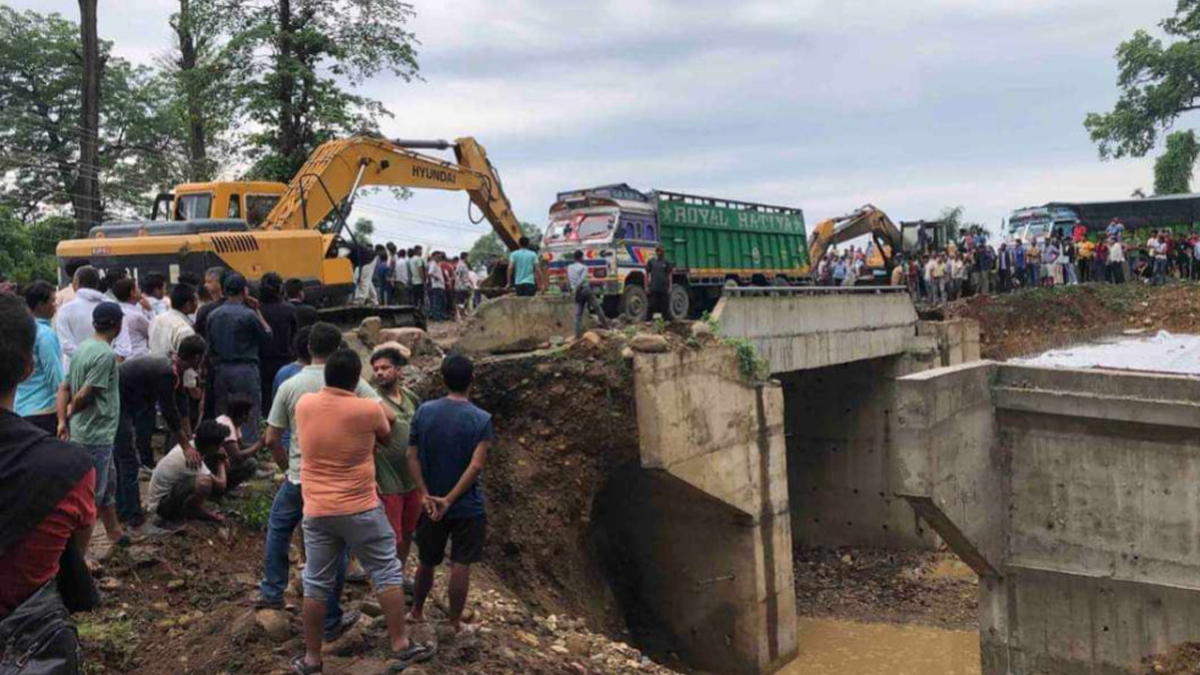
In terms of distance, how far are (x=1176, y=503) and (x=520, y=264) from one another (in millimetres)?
10018

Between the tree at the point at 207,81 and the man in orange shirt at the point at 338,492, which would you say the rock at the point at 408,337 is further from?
the tree at the point at 207,81

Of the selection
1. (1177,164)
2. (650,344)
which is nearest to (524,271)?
(650,344)

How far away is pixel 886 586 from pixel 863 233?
43.3 ft

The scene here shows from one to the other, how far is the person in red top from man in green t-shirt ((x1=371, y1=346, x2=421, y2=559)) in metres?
2.69

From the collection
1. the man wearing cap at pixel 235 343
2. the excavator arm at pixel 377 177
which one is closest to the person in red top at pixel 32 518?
the man wearing cap at pixel 235 343

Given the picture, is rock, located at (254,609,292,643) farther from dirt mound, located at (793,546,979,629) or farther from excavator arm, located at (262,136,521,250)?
dirt mound, located at (793,546,979,629)

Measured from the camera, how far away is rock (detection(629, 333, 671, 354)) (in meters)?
12.4

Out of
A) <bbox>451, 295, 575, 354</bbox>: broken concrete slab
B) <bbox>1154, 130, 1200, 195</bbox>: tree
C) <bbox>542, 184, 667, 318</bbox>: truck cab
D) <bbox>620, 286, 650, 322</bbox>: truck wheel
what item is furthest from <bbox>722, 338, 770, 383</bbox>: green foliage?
<bbox>1154, 130, 1200, 195</bbox>: tree

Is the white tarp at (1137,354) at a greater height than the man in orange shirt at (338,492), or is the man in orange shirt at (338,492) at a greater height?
the man in orange shirt at (338,492)

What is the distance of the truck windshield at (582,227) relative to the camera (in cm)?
1688

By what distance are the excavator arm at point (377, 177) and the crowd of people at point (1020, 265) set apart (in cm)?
1216

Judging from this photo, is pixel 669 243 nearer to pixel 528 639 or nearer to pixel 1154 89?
pixel 528 639

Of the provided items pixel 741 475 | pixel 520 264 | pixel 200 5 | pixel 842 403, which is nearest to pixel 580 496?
pixel 741 475

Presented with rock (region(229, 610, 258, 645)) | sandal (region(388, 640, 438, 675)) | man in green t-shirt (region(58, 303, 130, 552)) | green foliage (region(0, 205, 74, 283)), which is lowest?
sandal (region(388, 640, 438, 675))
